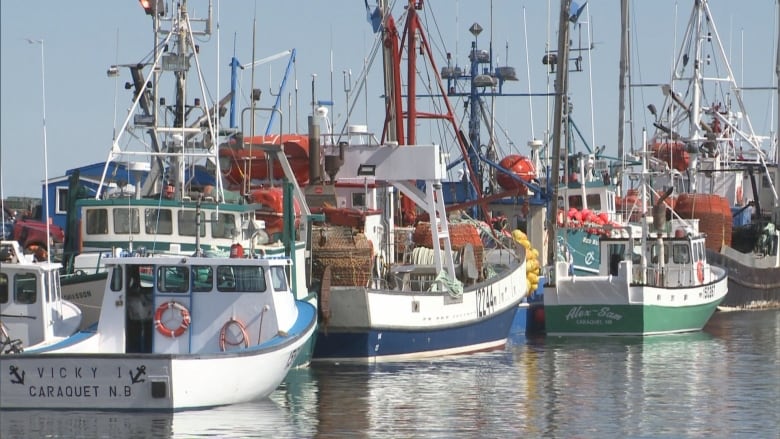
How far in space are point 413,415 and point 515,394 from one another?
11.6 ft

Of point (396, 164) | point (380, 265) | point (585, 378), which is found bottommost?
point (585, 378)

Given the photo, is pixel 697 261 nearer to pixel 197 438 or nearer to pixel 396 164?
pixel 396 164

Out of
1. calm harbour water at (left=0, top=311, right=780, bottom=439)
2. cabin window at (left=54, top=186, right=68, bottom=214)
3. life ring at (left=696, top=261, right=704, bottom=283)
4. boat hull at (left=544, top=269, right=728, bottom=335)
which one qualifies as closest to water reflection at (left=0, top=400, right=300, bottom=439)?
calm harbour water at (left=0, top=311, right=780, bottom=439)

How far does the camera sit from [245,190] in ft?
111

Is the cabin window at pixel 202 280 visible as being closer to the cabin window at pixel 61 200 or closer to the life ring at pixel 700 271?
the life ring at pixel 700 271

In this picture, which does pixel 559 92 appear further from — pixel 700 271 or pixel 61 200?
pixel 61 200

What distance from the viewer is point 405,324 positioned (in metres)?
32.1

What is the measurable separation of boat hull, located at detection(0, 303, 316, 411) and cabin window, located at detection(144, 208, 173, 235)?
7699 millimetres

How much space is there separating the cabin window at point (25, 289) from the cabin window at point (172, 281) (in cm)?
202

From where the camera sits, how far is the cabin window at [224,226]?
31.1 meters

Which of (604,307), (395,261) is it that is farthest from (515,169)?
(395,261)

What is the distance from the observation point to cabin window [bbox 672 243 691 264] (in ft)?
139

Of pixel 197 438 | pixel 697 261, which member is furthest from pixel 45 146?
pixel 697 261

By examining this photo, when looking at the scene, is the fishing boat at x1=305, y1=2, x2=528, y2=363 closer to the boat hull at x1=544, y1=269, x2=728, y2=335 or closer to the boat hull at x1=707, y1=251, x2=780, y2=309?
the boat hull at x1=544, y1=269, x2=728, y2=335
